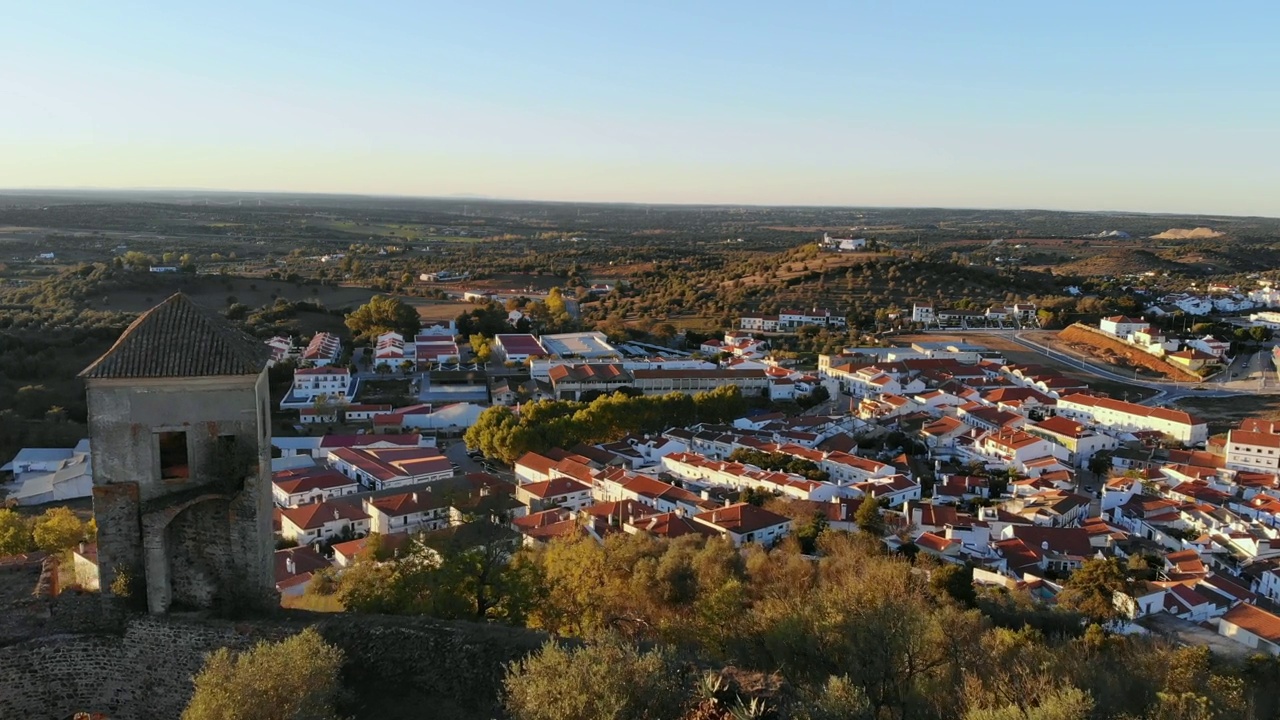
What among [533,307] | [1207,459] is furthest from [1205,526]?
[533,307]

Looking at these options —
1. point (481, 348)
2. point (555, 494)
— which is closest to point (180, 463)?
point (555, 494)

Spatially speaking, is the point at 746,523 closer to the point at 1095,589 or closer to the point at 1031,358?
the point at 1095,589

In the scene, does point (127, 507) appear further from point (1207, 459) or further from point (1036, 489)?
point (1207, 459)

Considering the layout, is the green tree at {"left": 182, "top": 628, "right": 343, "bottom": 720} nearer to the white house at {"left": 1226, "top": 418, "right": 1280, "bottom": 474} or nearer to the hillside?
the white house at {"left": 1226, "top": 418, "right": 1280, "bottom": 474}

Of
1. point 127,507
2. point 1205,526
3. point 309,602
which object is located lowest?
point 1205,526

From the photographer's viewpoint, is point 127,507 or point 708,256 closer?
point 127,507

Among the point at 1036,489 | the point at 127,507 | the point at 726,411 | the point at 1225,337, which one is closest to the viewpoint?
the point at 127,507

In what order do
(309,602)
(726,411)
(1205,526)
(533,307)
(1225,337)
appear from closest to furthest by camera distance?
(309,602)
(1205,526)
(726,411)
(1225,337)
(533,307)
